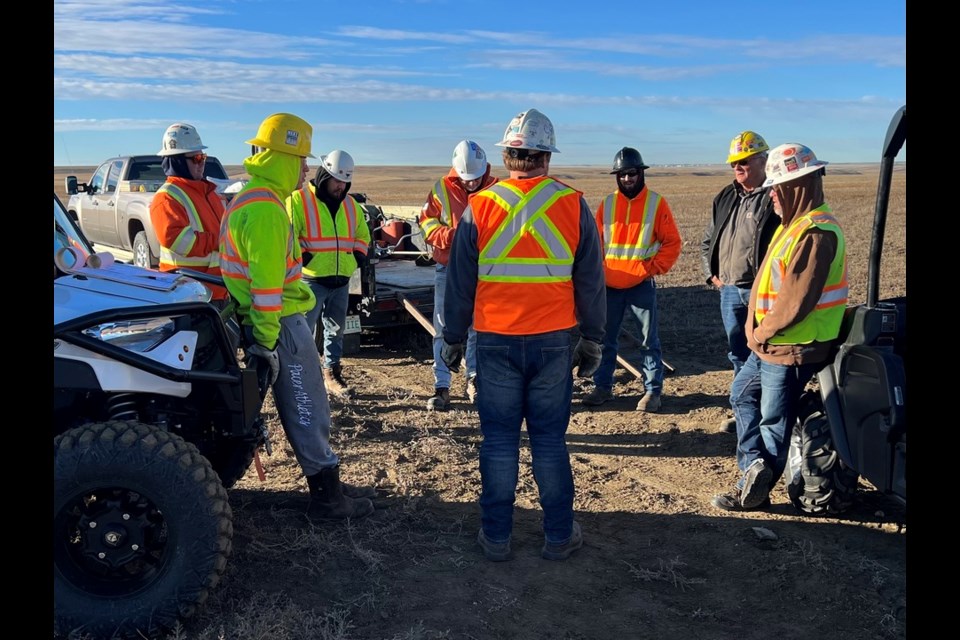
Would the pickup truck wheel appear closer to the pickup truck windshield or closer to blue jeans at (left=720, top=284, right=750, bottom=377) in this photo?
the pickup truck windshield

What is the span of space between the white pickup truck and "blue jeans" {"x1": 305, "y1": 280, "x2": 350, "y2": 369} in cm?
646

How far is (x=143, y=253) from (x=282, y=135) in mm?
9830

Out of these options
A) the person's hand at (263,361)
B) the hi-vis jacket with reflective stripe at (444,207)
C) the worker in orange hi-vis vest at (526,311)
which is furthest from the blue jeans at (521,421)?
the hi-vis jacket with reflective stripe at (444,207)

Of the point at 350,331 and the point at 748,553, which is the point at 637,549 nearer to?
the point at 748,553

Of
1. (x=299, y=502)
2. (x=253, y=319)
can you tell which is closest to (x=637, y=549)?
(x=299, y=502)

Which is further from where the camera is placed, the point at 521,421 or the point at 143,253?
the point at 143,253

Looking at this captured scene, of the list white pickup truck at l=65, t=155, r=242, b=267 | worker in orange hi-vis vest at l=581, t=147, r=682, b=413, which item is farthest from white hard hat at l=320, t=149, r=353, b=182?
white pickup truck at l=65, t=155, r=242, b=267

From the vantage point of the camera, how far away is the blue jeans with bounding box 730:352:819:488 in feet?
16.0

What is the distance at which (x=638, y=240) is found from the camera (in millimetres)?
6988

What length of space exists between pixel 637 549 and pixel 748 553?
58 centimetres

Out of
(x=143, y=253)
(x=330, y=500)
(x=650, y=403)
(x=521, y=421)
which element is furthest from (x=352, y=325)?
(x=143, y=253)

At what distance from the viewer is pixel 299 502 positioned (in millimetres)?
5270

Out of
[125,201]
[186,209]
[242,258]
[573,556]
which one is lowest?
[573,556]

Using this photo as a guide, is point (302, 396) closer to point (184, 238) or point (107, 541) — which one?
point (107, 541)
